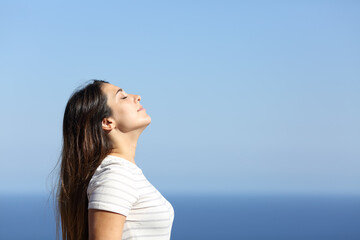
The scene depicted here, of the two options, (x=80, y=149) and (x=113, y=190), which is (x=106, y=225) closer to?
(x=113, y=190)

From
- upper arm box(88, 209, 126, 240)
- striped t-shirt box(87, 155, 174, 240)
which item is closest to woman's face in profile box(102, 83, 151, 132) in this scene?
striped t-shirt box(87, 155, 174, 240)

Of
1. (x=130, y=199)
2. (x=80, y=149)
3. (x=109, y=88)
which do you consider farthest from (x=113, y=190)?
(x=109, y=88)

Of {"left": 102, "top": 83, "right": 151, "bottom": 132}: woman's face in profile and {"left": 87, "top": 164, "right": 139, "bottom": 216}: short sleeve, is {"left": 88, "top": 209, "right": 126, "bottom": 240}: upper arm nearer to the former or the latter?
{"left": 87, "top": 164, "right": 139, "bottom": 216}: short sleeve

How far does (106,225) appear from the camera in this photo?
152cm

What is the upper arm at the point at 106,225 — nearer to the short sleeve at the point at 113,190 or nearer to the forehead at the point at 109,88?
the short sleeve at the point at 113,190

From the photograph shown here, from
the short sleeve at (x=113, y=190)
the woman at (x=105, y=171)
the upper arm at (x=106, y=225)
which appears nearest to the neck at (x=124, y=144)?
the woman at (x=105, y=171)

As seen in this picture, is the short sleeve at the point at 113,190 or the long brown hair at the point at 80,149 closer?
the short sleeve at the point at 113,190

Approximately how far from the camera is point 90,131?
173cm

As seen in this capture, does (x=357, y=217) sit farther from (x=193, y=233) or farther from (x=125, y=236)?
(x=125, y=236)

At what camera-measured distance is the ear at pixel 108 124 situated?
175cm

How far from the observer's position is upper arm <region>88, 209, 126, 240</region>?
1501 mm

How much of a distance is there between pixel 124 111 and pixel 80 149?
20 cm

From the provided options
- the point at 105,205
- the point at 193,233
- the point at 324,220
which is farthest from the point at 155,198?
the point at 324,220

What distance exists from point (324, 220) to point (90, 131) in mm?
51028
